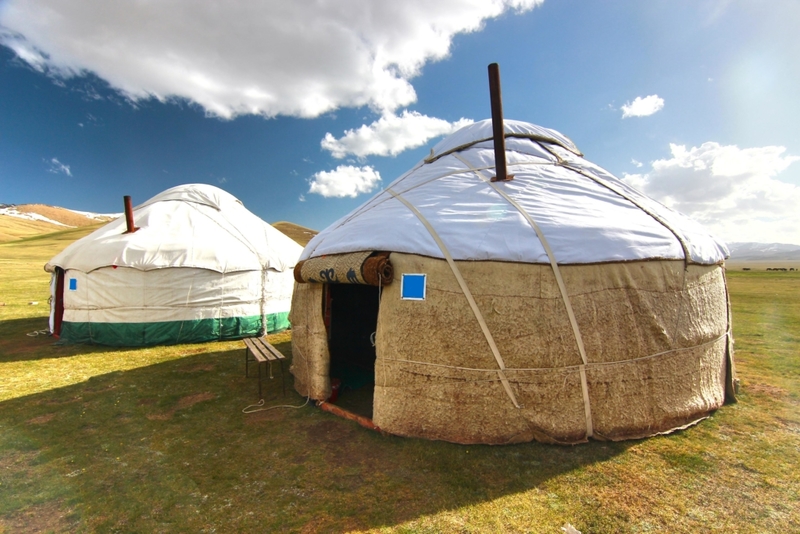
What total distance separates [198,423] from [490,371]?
3.70 metres

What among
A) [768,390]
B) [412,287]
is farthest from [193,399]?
[768,390]

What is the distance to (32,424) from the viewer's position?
186 inches

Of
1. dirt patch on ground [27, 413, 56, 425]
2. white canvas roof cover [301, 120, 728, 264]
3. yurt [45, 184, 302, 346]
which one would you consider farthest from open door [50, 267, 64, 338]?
white canvas roof cover [301, 120, 728, 264]

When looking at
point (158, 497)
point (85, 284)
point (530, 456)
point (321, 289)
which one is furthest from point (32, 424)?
point (530, 456)

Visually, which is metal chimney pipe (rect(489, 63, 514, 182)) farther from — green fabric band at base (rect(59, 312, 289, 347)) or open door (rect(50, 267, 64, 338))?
open door (rect(50, 267, 64, 338))

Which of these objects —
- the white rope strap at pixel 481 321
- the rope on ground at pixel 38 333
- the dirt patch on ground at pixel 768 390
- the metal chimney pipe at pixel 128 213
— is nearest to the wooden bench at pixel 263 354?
the white rope strap at pixel 481 321

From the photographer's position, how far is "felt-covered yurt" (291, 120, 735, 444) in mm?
3842

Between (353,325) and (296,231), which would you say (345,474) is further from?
(296,231)

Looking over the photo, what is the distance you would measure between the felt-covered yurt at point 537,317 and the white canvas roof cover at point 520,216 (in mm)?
20

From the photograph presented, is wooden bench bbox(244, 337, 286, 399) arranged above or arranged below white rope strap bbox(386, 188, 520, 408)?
below

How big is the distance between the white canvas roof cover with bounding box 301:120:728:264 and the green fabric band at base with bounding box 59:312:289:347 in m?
5.06

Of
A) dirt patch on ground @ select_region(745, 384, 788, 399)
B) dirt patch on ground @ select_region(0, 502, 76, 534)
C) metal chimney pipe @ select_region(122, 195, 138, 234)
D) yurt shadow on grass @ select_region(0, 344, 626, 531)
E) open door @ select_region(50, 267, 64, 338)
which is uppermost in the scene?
metal chimney pipe @ select_region(122, 195, 138, 234)

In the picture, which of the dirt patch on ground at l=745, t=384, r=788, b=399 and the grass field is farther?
the dirt patch on ground at l=745, t=384, r=788, b=399

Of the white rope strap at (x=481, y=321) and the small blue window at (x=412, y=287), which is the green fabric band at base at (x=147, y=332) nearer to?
the small blue window at (x=412, y=287)
